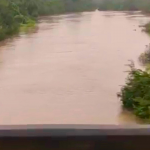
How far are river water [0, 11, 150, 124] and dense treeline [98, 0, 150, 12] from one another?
82.0 ft

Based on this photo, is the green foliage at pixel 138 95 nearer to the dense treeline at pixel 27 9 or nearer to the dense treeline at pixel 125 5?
the dense treeline at pixel 27 9

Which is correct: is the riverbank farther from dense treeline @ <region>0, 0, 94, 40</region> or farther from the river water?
dense treeline @ <region>0, 0, 94, 40</region>

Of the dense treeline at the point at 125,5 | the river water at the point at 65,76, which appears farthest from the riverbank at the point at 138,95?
the dense treeline at the point at 125,5

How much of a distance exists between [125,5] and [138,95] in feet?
142

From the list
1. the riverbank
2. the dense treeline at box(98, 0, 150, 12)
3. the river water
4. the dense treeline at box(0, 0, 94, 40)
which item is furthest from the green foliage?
the dense treeline at box(98, 0, 150, 12)

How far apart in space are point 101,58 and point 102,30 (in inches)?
458

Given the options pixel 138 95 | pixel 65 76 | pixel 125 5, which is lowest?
pixel 125 5

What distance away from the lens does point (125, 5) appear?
169ft

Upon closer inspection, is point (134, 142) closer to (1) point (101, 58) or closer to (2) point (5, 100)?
(2) point (5, 100)

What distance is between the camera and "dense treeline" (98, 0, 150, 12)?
50750 mm

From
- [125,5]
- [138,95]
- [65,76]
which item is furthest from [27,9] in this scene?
[138,95]

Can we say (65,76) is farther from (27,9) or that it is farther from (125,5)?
(125,5)

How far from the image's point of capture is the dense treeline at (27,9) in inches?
1062

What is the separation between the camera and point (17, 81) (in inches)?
530
